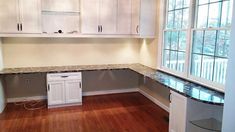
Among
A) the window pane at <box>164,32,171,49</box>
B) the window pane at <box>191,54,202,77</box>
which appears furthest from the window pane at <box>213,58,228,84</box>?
the window pane at <box>164,32,171,49</box>

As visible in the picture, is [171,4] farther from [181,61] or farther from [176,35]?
[181,61]

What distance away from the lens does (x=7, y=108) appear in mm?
3930

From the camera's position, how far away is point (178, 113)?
2619 millimetres

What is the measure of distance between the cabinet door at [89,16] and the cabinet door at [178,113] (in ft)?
7.28

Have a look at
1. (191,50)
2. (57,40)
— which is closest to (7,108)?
(57,40)

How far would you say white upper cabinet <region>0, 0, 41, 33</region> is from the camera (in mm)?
3621

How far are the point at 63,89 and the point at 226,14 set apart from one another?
122 inches

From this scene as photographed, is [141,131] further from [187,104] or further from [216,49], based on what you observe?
[216,49]

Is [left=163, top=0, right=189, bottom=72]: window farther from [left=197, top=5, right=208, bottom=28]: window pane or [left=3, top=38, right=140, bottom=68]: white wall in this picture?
[left=3, top=38, right=140, bottom=68]: white wall

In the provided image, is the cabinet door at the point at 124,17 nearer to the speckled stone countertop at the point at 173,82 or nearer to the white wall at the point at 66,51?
the white wall at the point at 66,51

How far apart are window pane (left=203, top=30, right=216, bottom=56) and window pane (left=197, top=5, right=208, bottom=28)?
152 mm

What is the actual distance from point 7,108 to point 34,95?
610 millimetres

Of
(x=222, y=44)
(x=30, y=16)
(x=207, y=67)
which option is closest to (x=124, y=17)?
(x=30, y=16)

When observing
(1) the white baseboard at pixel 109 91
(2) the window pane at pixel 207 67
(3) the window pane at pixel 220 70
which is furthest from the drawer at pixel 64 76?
(3) the window pane at pixel 220 70
